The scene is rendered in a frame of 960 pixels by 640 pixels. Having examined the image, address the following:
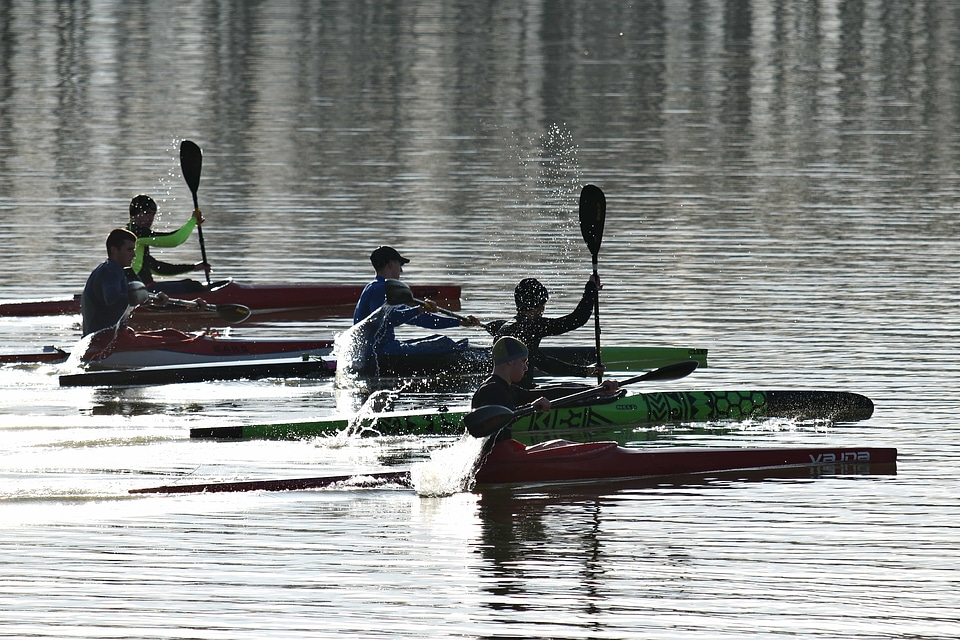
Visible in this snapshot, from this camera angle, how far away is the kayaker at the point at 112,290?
18.5 m

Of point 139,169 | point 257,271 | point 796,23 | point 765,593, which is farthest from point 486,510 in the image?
point 796,23

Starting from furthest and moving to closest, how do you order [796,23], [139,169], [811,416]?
[796,23], [139,169], [811,416]

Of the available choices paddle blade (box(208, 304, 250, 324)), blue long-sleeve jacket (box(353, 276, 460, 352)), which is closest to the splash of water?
blue long-sleeve jacket (box(353, 276, 460, 352))

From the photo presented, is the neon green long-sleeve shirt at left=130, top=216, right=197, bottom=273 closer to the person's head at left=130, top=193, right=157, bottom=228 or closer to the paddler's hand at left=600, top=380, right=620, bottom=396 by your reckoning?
the person's head at left=130, top=193, right=157, bottom=228

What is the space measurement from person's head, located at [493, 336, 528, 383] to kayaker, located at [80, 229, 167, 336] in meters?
6.27

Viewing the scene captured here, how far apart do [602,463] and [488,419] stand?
1256 mm

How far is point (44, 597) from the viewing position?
11180 mm

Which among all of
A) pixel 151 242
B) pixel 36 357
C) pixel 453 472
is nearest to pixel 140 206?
pixel 151 242

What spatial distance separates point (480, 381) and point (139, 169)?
19118 millimetres

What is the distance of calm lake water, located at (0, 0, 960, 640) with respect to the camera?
11.4m

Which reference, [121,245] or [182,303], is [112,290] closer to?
[121,245]

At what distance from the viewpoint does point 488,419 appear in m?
13.2

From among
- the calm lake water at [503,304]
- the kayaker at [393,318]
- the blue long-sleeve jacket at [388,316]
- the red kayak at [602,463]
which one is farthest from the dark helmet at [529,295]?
the blue long-sleeve jacket at [388,316]

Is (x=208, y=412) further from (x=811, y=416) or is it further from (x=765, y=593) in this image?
(x=765, y=593)
